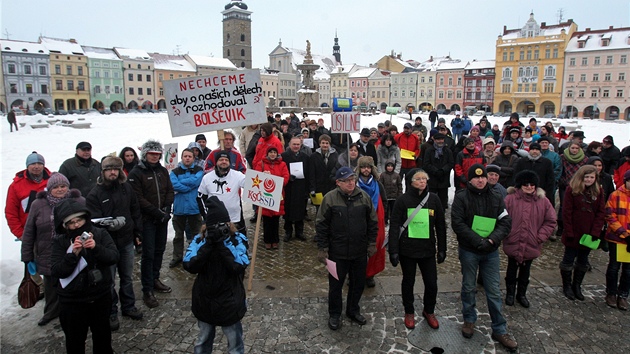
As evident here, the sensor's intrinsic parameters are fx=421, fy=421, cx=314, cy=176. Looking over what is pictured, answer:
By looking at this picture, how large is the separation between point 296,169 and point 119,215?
13.0 feet

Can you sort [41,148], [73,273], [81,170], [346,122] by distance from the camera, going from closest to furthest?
[73,273] → [81,170] → [346,122] → [41,148]

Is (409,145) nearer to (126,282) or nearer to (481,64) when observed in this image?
(126,282)

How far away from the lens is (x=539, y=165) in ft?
27.0

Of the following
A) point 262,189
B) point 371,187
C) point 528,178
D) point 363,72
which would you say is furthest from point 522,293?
point 363,72

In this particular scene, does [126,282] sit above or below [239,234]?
below

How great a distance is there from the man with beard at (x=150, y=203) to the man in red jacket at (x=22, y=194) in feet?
3.99

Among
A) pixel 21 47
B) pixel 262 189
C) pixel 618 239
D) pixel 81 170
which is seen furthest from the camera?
pixel 21 47

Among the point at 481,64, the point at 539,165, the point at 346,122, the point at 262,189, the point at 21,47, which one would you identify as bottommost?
Result: the point at 262,189

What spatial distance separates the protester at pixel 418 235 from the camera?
5.21 meters

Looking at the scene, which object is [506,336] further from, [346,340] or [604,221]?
[604,221]

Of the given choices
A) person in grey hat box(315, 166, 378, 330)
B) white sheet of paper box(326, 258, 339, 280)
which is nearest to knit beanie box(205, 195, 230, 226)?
person in grey hat box(315, 166, 378, 330)

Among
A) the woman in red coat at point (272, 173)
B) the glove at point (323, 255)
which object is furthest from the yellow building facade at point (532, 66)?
the glove at point (323, 255)

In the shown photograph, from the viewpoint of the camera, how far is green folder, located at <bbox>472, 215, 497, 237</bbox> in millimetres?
5164

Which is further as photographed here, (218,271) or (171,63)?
(171,63)
